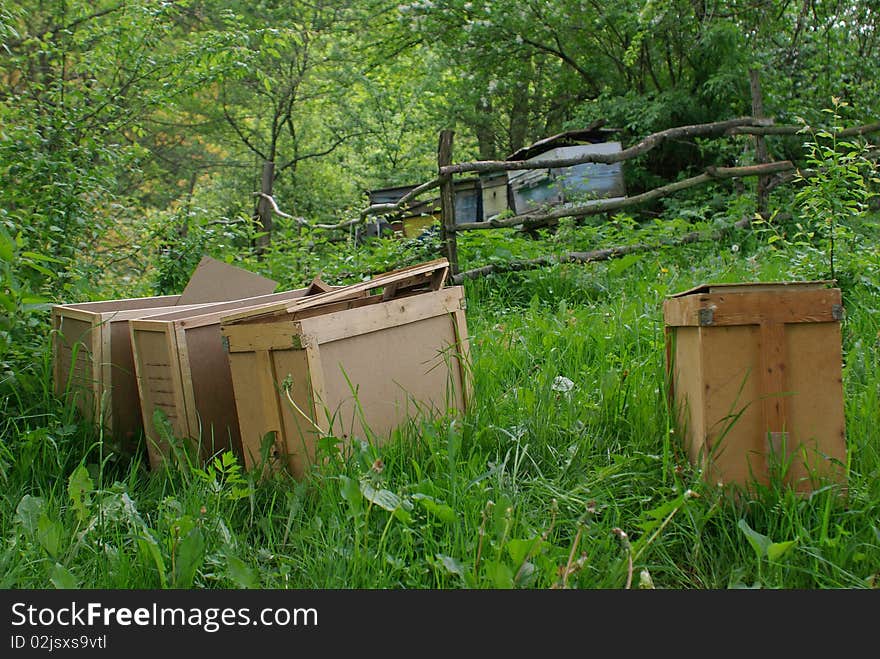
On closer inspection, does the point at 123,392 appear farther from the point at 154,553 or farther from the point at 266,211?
the point at 266,211

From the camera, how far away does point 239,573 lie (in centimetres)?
194

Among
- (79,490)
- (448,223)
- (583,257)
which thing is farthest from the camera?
(448,223)

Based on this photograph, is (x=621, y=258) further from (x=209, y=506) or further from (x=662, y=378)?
(x=209, y=506)

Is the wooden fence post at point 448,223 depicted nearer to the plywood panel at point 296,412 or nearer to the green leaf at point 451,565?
the plywood panel at point 296,412

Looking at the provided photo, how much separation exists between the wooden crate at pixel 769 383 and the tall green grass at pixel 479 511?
0.33ft

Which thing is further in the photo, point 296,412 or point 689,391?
point 296,412

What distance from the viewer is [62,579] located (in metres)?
1.95

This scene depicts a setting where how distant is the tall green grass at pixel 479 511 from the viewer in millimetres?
1970

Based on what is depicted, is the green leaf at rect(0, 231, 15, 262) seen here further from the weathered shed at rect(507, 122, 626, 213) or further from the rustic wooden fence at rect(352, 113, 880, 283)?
the weathered shed at rect(507, 122, 626, 213)

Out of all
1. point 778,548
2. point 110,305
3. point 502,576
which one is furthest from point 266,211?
point 778,548

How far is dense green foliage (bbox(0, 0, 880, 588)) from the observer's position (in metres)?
2.06

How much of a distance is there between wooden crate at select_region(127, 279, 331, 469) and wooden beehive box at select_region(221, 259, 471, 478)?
32 centimetres

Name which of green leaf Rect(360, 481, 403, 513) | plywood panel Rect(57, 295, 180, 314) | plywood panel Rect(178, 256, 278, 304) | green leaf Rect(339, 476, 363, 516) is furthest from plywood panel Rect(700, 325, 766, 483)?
plywood panel Rect(57, 295, 180, 314)

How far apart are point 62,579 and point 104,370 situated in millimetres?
1504
